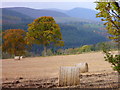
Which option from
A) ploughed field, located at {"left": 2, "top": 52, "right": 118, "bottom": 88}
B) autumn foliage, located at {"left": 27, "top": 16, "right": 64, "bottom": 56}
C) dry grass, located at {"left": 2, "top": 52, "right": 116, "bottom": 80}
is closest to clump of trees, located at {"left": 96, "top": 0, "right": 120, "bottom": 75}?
ploughed field, located at {"left": 2, "top": 52, "right": 118, "bottom": 88}

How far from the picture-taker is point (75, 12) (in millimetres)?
110438

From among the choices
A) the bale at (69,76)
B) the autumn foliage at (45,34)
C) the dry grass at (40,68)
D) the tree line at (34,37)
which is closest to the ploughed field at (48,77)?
the dry grass at (40,68)

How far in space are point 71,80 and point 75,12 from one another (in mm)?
103408

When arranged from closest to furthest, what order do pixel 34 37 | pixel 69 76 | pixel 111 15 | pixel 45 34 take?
pixel 111 15 < pixel 69 76 < pixel 45 34 < pixel 34 37

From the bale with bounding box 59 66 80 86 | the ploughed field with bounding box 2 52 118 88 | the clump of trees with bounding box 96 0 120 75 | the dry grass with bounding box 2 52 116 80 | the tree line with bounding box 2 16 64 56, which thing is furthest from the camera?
the tree line with bounding box 2 16 64 56

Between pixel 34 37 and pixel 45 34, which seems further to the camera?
pixel 34 37

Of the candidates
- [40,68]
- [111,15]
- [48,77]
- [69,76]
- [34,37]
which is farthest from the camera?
[34,37]

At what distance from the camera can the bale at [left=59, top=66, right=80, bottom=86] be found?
797 cm

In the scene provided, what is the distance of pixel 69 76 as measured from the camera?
26.2 feet

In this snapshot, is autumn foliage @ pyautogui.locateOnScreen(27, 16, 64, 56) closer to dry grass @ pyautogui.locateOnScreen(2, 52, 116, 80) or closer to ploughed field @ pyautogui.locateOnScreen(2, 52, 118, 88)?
dry grass @ pyautogui.locateOnScreen(2, 52, 116, 80)

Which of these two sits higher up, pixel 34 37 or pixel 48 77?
pixel 34 37

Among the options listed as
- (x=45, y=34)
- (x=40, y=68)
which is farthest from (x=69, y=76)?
(x=45, y=34)

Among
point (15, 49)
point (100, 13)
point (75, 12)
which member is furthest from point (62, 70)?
point (75, 12)

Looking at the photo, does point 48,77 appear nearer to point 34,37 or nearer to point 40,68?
point 40,68
